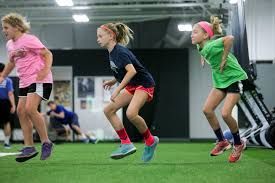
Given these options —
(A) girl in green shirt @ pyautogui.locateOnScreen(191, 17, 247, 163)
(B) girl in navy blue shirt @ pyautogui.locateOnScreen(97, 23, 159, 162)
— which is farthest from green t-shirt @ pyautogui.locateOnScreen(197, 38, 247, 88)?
(B) girl in navy blue shirt @ pyautogui.locateOnScreen(97, 23, 159, 162)

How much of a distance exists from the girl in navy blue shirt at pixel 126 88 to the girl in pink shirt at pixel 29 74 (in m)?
0.71

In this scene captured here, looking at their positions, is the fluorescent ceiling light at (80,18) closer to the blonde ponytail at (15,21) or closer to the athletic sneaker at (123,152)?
the blonde ponytail at (15,21)

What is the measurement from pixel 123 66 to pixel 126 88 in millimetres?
371

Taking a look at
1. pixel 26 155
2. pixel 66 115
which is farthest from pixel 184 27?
pixel 26 155

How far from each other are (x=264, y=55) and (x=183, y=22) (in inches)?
138

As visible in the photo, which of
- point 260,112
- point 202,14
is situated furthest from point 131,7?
point 260,112

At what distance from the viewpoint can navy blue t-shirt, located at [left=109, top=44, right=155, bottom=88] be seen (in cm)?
549

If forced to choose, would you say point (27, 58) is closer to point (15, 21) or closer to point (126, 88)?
point (15, 21)

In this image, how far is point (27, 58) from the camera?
226 inches

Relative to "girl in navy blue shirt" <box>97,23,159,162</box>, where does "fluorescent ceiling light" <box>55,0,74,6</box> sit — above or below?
above

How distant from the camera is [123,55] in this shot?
547 cm

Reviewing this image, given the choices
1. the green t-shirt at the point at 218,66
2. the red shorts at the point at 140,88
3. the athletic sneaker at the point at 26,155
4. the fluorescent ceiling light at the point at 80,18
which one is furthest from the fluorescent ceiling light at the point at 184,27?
the athletic sneaker at the point at 26,155

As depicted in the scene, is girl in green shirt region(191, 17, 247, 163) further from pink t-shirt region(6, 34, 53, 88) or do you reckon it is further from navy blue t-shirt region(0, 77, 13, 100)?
navy blue t-shirt region(0, 77, 13, 100)

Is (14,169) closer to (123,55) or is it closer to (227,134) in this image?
(123,55)
